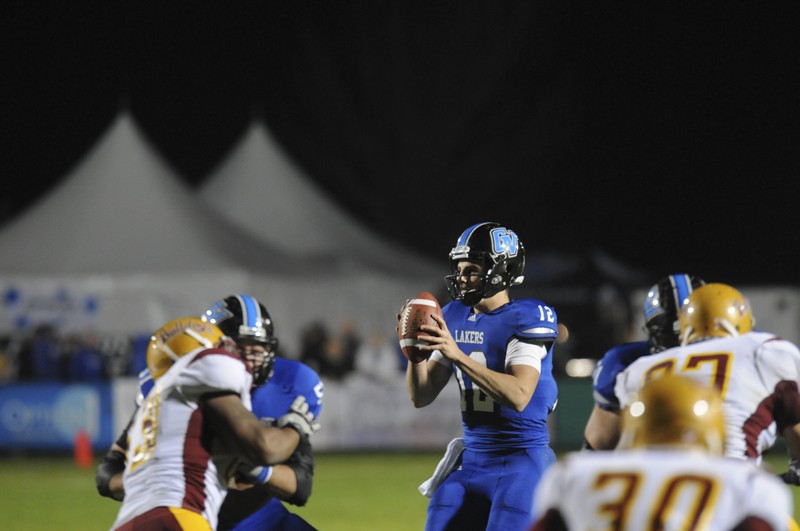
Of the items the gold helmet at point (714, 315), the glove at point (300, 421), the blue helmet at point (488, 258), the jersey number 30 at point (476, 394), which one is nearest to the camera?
the gold helmet at point (714, 315)

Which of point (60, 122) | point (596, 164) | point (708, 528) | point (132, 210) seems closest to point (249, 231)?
point (132, 210)

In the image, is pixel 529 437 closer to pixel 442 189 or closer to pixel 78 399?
pixel 78 399

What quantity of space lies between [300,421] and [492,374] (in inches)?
31.1

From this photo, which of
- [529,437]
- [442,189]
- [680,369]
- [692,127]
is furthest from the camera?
[692,127]

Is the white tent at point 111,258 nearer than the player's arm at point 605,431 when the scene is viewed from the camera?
No

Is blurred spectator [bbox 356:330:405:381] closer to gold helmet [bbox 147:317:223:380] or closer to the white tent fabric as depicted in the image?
the white tent fabric

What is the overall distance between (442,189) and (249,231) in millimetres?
16804

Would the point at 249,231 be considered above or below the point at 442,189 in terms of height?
below

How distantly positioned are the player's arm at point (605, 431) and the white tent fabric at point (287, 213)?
14.4 metres

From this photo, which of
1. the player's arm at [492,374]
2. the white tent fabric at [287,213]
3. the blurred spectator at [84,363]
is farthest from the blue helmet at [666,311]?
the white tent fabric at [287,213]

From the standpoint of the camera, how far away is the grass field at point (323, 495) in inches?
431

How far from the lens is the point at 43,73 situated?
44375mm

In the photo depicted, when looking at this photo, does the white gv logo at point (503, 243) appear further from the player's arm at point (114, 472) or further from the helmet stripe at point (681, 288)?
the player's arm at point (114, 472)

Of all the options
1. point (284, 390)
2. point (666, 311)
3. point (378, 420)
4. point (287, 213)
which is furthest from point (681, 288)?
point (287, 213)
